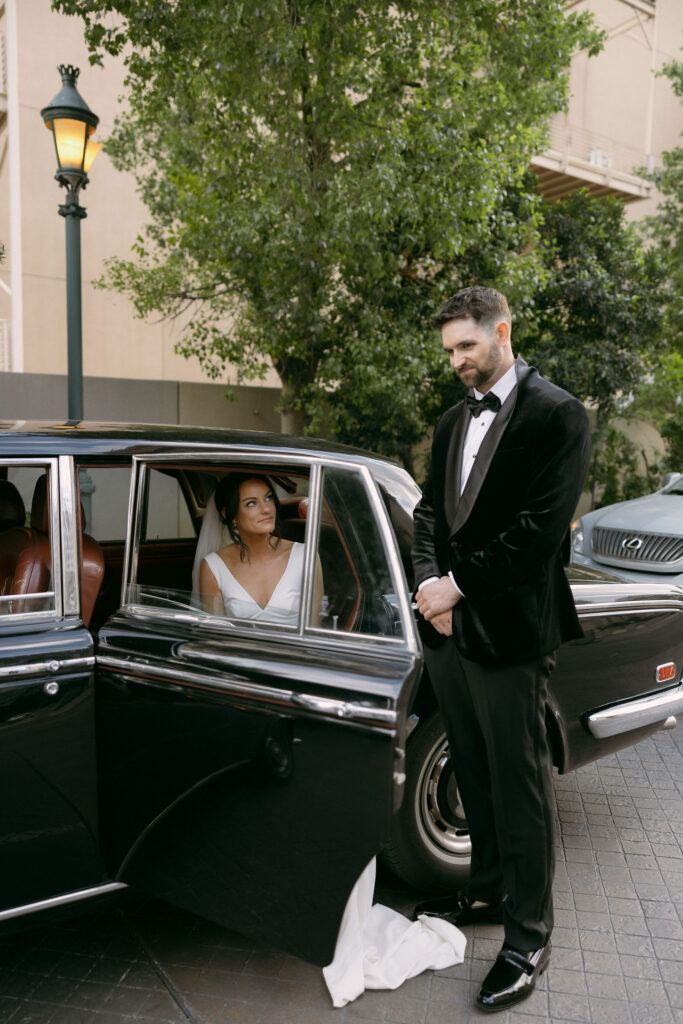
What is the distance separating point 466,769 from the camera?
2.69 metres

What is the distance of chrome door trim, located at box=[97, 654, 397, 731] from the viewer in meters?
2.06

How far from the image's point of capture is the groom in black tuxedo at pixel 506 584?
2.34m

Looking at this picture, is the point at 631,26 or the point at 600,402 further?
the point at 631,26

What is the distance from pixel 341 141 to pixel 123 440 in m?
6.33

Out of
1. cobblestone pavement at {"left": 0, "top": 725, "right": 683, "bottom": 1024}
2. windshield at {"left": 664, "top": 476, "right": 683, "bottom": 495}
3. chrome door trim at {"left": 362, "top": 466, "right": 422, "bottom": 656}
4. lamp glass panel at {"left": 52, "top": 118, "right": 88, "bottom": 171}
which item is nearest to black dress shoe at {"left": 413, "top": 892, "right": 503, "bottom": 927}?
cobblestone pavement at {"left": 0, "top": 725, "right": 683, "bottom": 1024}

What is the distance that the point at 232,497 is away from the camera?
3.15 m

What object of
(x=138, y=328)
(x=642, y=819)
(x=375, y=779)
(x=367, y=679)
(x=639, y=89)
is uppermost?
(x=639, y=89)

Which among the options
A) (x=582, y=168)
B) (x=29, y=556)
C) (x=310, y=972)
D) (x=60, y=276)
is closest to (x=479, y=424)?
(x=29, y=556)

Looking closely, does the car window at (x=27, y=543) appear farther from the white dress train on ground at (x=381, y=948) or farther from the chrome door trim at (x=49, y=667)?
the white dress train on ground at (x=381, y=948)

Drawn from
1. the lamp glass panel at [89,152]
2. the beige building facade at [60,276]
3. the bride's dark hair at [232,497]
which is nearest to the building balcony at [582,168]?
the beige building facade at [60,276]

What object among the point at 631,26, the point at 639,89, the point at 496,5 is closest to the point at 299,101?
the point at 496,5

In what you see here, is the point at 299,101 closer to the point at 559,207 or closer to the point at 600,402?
the point at 559,207

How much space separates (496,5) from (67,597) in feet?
27.0

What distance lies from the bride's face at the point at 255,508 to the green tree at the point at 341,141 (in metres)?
4.85
